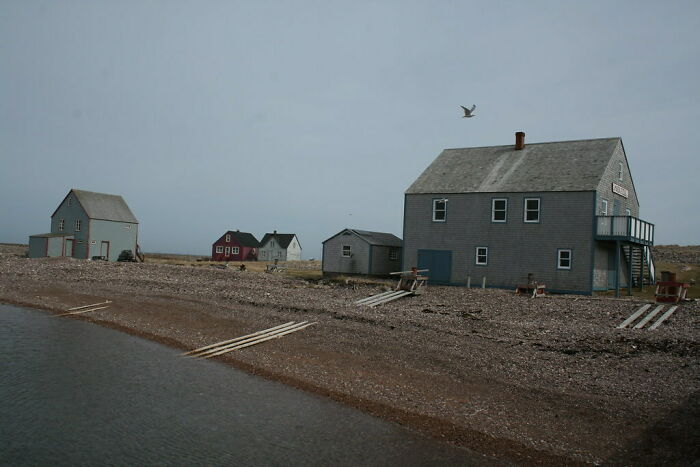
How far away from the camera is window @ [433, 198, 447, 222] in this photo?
3662 cm

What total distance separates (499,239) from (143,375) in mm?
23870

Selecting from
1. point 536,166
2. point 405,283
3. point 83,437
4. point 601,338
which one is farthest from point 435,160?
point 83,437

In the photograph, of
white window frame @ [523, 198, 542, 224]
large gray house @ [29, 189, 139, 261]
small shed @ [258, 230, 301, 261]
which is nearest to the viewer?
white window frame @ [523, 198, 542, 224]

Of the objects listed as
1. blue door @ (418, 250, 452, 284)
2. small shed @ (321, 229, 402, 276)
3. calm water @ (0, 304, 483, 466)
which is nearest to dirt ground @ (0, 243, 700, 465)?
calm water @ (0, 304, 483, 466)

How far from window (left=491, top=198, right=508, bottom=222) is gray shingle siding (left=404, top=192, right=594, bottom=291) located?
0.22 meters

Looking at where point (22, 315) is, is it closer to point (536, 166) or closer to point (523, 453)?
point (523, 453)

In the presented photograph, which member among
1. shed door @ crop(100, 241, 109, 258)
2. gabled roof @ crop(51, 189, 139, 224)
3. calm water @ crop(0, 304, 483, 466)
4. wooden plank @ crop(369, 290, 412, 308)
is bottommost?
calm water @ crop(0, 304, 483, 466)

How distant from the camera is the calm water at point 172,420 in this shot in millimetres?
10266

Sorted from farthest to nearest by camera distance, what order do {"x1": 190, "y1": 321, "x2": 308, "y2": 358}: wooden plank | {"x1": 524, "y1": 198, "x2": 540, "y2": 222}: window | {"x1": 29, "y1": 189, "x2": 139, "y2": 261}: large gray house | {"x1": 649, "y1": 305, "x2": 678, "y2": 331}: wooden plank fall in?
{"x1": 29, "y1": 189, "x2": 139, "y2": 261}: large gray house < {"x1": 524, "y1": 198, "x2": 540, "y2": 222}: window < {"x1": 649, "y1": 305, "x2": 678, "y2": 331}: wooden plank < {"x1": 190, "y1": 321, "x2": 308, "y2": 358}: wooden plank

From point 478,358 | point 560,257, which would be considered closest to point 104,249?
point 560,257

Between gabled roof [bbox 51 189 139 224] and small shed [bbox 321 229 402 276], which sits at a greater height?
gabled roof [bbox 51 189 139 224]

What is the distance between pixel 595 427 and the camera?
1110cm

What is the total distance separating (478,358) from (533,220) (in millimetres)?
18784

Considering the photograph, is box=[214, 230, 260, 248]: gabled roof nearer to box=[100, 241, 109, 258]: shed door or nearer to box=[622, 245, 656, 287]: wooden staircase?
box=[100, 241, 109, 258]: shed door
